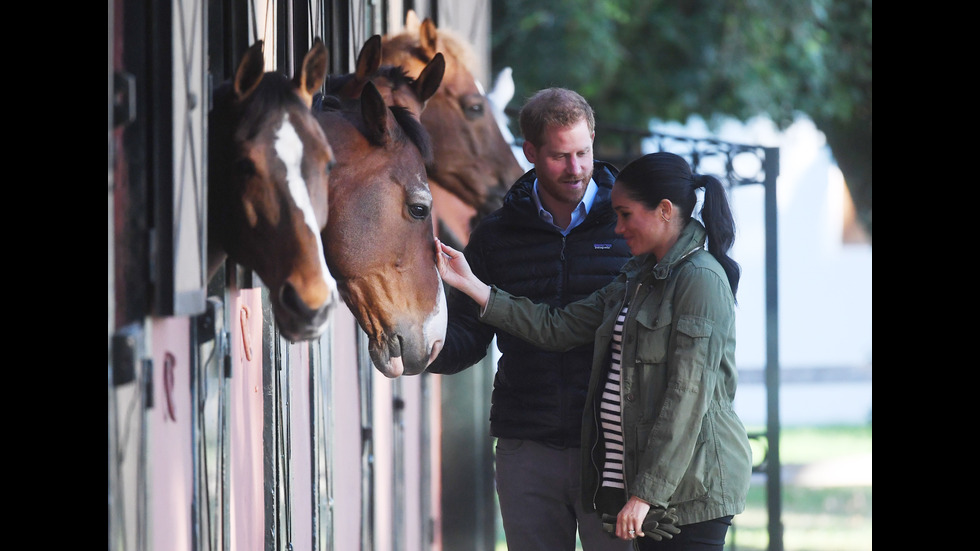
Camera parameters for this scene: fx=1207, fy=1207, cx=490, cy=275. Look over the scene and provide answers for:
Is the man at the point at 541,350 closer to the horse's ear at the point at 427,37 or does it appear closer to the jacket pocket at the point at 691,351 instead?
the jacket pocket at the point at 691,351

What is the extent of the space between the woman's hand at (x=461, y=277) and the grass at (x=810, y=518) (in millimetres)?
4281

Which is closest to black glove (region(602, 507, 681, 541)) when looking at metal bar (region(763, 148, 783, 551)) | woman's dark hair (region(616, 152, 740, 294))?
woman's dark hair (region(616, 152, 740, 294))

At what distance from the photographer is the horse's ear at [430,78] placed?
9.18 feet

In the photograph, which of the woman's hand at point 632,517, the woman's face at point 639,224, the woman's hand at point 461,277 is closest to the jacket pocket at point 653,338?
the woman's face at point 639,224

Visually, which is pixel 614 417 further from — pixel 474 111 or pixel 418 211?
pixel 474 111

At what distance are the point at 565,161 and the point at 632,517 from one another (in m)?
0.94

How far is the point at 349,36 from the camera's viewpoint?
3.53 meters

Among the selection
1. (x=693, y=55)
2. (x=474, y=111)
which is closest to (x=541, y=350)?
(x=474, y=111)

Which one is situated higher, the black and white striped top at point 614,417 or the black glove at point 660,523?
the black and white striped top at point 614,417

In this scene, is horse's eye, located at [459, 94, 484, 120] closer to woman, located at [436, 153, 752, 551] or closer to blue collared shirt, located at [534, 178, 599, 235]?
blue collared shirt, located at [534, 178, 599, 235]

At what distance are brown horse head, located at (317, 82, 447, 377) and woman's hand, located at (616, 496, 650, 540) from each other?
0.55m

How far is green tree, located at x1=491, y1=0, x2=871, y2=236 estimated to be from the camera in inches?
388
